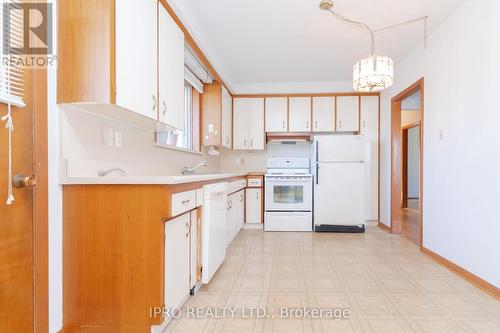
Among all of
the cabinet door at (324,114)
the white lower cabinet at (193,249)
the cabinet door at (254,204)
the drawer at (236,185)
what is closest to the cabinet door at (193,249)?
the white lower cabinet at (193,249)

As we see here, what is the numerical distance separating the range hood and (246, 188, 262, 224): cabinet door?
981 mm

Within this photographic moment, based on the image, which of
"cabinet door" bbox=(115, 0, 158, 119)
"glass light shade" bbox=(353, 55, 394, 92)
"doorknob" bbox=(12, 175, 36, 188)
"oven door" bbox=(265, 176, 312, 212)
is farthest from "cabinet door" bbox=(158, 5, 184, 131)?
"oven door" bbox=(265, 176, 312, 212)

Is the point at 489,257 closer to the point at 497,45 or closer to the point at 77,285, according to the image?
the point at 497,45

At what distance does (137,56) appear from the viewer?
1.71m

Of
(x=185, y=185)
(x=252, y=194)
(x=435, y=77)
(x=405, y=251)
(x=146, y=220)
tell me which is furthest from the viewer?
(x=252, y=194)

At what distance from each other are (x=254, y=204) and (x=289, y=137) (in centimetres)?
133

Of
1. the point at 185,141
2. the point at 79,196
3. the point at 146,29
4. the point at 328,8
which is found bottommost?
the point at 79,196

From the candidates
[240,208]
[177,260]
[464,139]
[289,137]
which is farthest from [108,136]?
[289,137]

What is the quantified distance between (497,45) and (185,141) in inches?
121

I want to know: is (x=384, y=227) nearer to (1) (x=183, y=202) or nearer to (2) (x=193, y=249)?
(2) (x=193, y=249)

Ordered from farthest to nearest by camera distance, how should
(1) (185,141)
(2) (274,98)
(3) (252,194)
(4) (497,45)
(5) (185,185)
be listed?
(2) (274,98) → (3) (252,194) → (1) (185,141) → (4) (497,45) → (5) (185,185)

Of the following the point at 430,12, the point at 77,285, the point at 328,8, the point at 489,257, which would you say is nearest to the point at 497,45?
the point at 430,12

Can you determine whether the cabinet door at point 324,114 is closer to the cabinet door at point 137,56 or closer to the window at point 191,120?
the window at point 191,120

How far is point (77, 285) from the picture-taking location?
→ 1.51 meters
